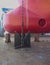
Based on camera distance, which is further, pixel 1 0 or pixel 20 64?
pixel 1 0

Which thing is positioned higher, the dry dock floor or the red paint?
the red paint

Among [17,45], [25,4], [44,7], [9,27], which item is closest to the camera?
[44,7]

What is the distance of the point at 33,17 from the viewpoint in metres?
2.59

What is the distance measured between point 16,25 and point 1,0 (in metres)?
4.58

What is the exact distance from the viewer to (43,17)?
2.51m

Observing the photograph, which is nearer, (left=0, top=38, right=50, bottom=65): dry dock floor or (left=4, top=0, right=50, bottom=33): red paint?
(left=0, top=38, right=50, bottom=65): dry dock floor

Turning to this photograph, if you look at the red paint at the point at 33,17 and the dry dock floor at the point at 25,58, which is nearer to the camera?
the dry dock floor at the point at 25,58

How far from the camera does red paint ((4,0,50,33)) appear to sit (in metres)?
2.49

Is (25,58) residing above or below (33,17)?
below

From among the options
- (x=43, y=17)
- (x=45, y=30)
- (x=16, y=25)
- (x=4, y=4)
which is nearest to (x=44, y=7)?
(x=43, y=17)

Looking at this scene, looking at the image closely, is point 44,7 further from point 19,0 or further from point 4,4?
point 4,4

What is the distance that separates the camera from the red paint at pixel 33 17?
2486 millimetres

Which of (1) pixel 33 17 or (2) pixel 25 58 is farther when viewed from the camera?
(1) pixel 33 17

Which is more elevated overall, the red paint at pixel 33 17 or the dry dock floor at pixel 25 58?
the red paint at pixel 33 17
